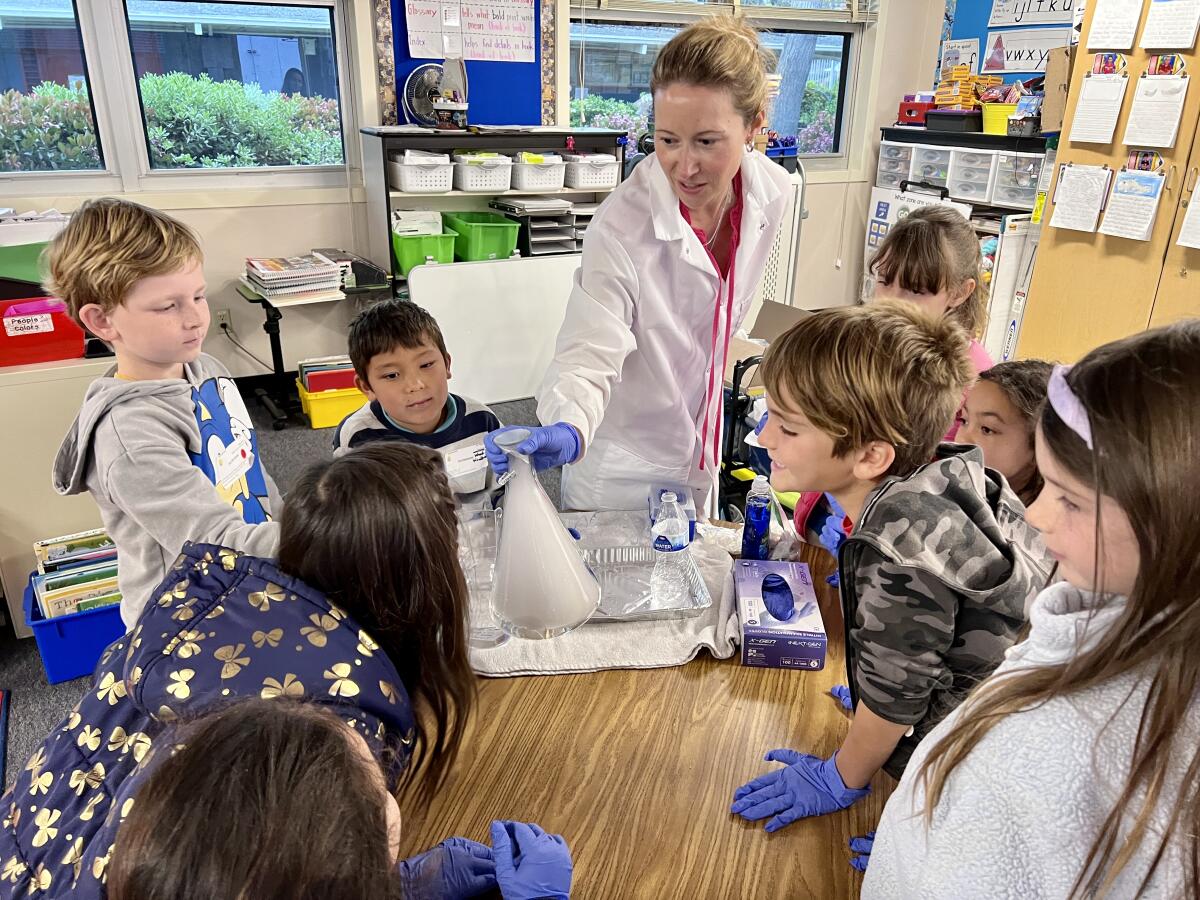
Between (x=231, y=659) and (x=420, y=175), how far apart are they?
302 centimetres

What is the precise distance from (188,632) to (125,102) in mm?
3440

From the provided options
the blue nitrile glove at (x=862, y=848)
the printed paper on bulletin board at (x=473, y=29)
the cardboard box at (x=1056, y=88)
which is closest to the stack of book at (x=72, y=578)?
the blue nitrile glove at (x=862, y=848)

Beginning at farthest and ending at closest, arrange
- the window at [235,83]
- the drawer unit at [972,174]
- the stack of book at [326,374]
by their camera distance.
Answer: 1. the drawer unit at [972,174]
2. the stack of book at [326,374]
3. the window at [235,83]

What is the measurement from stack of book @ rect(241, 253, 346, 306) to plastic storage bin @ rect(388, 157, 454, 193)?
1.50ft

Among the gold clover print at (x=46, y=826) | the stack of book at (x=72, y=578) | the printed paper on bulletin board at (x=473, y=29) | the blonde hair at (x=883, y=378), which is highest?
the printed paper on bulletin board at (x=473, y=29)

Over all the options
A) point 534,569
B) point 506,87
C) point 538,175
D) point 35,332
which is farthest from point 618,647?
point 506,87

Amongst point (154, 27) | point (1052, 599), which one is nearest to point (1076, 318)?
point (1052, 599)

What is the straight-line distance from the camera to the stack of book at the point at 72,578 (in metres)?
1.96

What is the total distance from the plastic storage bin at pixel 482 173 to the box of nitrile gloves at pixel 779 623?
2752 mm

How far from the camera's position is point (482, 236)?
365 cm

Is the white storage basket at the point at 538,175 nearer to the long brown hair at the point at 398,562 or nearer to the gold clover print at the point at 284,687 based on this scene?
the long brown hair at the point at 398,562

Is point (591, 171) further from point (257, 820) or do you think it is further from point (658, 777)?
point (257, 820)

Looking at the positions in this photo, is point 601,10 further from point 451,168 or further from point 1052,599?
point 1052,599

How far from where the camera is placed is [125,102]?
3346 millimetres
